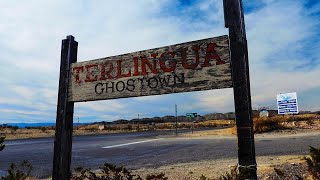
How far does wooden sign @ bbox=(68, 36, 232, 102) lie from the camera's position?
3.77 metres

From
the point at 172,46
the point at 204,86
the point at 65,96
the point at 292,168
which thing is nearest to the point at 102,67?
the point at 65,96

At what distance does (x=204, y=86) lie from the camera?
3799mm

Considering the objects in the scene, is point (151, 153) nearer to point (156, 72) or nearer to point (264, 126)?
point (156, 72)

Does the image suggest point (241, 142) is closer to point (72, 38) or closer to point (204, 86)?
point (204, 86)

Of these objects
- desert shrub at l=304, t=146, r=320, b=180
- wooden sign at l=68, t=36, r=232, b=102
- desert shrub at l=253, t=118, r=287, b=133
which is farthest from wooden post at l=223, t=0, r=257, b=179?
desert shrub at l=253, t=118, r=287, b=133

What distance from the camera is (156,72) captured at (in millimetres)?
4148

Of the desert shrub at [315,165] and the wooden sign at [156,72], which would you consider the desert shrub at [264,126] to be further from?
the desert shrub at [315,165]

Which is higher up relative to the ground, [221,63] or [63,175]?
[221,63]

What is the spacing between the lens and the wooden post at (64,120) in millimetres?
4730

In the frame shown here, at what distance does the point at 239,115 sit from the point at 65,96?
2.56 metres

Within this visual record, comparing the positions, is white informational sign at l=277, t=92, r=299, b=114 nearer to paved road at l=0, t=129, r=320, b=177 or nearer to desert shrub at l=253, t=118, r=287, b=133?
desert shrub at l=253, t=118, r=287, b=133

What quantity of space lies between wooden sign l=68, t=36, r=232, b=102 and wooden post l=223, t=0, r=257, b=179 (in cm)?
11

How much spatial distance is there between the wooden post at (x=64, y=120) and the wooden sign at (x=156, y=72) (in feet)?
0.35

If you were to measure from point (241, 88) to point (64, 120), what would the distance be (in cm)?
256
